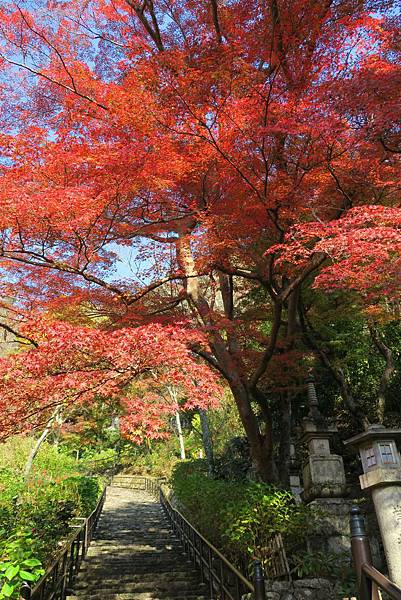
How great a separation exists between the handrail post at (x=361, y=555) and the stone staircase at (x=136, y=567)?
17.0ft

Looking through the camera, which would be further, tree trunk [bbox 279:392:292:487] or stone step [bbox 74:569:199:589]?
tree trunk [bbox 279:392:292:487]

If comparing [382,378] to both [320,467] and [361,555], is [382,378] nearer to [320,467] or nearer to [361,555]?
[320,467]

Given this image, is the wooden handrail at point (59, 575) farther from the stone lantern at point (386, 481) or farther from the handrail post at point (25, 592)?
the stone lantern at point (386, 481)

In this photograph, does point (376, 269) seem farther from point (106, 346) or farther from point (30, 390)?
point (30, 390)

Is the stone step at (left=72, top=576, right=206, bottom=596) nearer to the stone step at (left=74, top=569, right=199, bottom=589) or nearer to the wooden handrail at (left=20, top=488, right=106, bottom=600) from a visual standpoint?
the stone step at (left=74, top=569, right=199, bottom=589)

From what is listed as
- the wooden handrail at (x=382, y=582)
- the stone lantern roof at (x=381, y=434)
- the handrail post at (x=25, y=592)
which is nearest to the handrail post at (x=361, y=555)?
the wooden handrail at (x=382, y=582)

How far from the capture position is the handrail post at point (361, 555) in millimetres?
2207

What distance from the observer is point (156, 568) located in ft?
27.0

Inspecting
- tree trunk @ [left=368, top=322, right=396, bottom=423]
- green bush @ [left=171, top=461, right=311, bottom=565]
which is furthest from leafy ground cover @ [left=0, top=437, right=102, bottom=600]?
tree trunk @ [left=368, top=322, right=396, bottom=423]

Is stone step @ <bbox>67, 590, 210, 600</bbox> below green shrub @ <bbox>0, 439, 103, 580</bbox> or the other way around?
below

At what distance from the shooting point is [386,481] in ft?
16.6

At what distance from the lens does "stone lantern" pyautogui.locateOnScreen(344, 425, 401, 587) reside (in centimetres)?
484

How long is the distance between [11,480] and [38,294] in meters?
5.95

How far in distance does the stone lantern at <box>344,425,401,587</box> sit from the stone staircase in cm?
317
